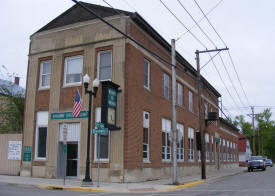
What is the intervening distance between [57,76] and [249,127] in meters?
83.5

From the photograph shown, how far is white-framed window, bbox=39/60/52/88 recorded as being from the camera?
20422 millimetres

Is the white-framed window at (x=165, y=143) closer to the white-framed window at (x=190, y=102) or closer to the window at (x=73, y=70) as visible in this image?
the white-framed window at (x=190, y=102)

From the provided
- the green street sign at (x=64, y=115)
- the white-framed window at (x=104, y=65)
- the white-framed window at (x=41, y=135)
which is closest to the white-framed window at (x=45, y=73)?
the white-framed window at (x=41, y=135)

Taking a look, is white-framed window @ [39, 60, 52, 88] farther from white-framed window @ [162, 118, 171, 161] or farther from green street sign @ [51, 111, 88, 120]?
white-framed window @ [162, 118, 171, 161]

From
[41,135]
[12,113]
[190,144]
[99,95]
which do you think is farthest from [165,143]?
[12,113]

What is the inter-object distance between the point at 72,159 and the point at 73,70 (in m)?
5.32

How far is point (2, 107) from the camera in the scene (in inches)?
1150

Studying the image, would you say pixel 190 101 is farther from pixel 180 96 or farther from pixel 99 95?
pixel 99 95

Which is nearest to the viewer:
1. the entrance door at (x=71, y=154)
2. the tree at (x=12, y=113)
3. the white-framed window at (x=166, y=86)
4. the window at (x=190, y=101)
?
the entrance door at (x=71, y=154)

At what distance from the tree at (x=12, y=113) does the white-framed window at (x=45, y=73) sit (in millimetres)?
8174

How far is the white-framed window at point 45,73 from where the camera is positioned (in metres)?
20.4

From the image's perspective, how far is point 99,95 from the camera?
59.4ft

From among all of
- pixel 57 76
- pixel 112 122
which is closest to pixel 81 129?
pixel 112 122

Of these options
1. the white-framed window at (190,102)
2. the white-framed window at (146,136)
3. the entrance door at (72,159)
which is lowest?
the entrance door at (72,159)
